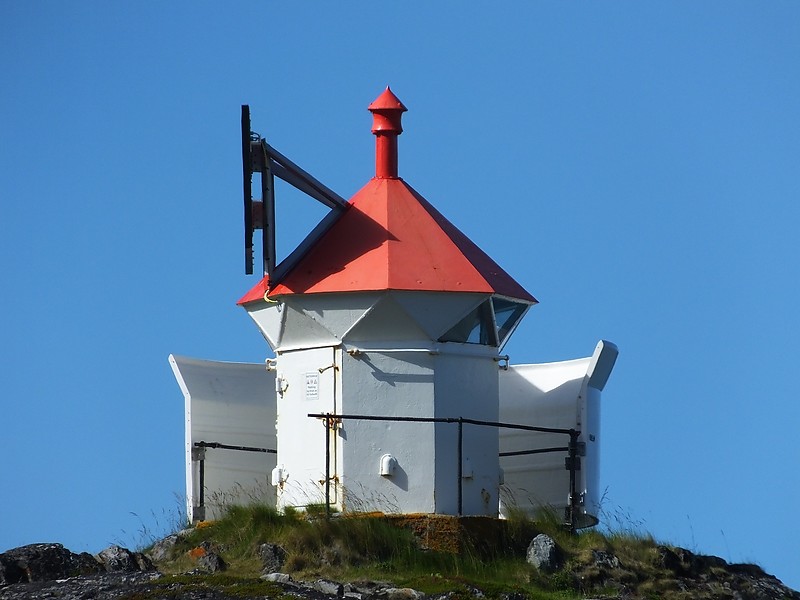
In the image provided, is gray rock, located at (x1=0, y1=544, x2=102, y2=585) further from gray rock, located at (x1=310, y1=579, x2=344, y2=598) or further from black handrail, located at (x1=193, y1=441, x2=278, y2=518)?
black handrail, located at (x1=193, y1=441, x2=278, y2=518)

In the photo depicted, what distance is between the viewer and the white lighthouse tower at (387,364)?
1063 inches

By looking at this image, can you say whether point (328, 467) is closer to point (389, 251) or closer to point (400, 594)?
point (400, 594)

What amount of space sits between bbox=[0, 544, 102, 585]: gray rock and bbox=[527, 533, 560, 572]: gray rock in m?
6.26

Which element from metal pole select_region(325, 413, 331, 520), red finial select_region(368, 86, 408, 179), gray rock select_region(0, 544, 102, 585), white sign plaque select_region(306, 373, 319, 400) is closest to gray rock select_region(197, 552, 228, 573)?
gray rock select_region(0, 544, 102, 585)

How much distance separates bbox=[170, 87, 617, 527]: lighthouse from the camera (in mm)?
27016

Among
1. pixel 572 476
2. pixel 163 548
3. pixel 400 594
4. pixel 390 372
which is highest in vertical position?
pixel 390 372

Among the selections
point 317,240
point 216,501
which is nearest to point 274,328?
point 317,240

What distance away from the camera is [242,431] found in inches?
1204

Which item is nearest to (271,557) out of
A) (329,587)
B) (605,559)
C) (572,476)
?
(329,587)

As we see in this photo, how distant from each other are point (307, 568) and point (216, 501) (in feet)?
16.8

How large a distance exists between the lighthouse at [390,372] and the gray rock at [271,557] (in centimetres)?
125

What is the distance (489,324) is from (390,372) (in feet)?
6.40

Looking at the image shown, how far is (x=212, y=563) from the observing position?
25609 mm

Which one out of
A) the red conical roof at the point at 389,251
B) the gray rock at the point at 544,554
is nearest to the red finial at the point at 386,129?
the red conical roof at the point at 389,251
